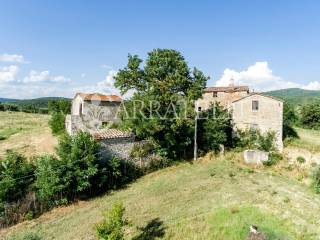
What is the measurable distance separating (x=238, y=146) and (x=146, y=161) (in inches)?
380

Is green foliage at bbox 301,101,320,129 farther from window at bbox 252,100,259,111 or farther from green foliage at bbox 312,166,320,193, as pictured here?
green foliage at bbox 312,166,320,193

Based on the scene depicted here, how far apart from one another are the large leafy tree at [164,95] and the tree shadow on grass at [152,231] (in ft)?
34.7

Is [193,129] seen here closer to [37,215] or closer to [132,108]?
[132,108]

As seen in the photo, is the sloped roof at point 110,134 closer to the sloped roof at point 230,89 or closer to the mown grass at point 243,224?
the mown grass at point 243,224

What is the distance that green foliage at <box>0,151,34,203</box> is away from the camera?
1917 cm

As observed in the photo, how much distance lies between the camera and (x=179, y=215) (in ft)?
53.3

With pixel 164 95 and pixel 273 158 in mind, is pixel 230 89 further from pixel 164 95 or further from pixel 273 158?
pixel 164 95

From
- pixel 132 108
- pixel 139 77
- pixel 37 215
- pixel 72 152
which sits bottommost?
pixel 37 215

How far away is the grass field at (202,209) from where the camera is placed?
14359 millimetres

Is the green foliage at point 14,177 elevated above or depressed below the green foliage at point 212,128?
below

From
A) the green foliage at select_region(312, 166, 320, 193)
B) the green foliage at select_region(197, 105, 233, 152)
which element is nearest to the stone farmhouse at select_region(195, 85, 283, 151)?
the green foliage at select_region(197, 105, 233, 152)

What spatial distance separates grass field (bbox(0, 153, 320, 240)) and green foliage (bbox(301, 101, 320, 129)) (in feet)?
118

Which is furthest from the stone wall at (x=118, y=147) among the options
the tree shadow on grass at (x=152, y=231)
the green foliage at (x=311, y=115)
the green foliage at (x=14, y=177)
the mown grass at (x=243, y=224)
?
the green foliage at (x=311, y=115)

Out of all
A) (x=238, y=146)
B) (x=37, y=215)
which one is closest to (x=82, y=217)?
(x=37, y=215)
